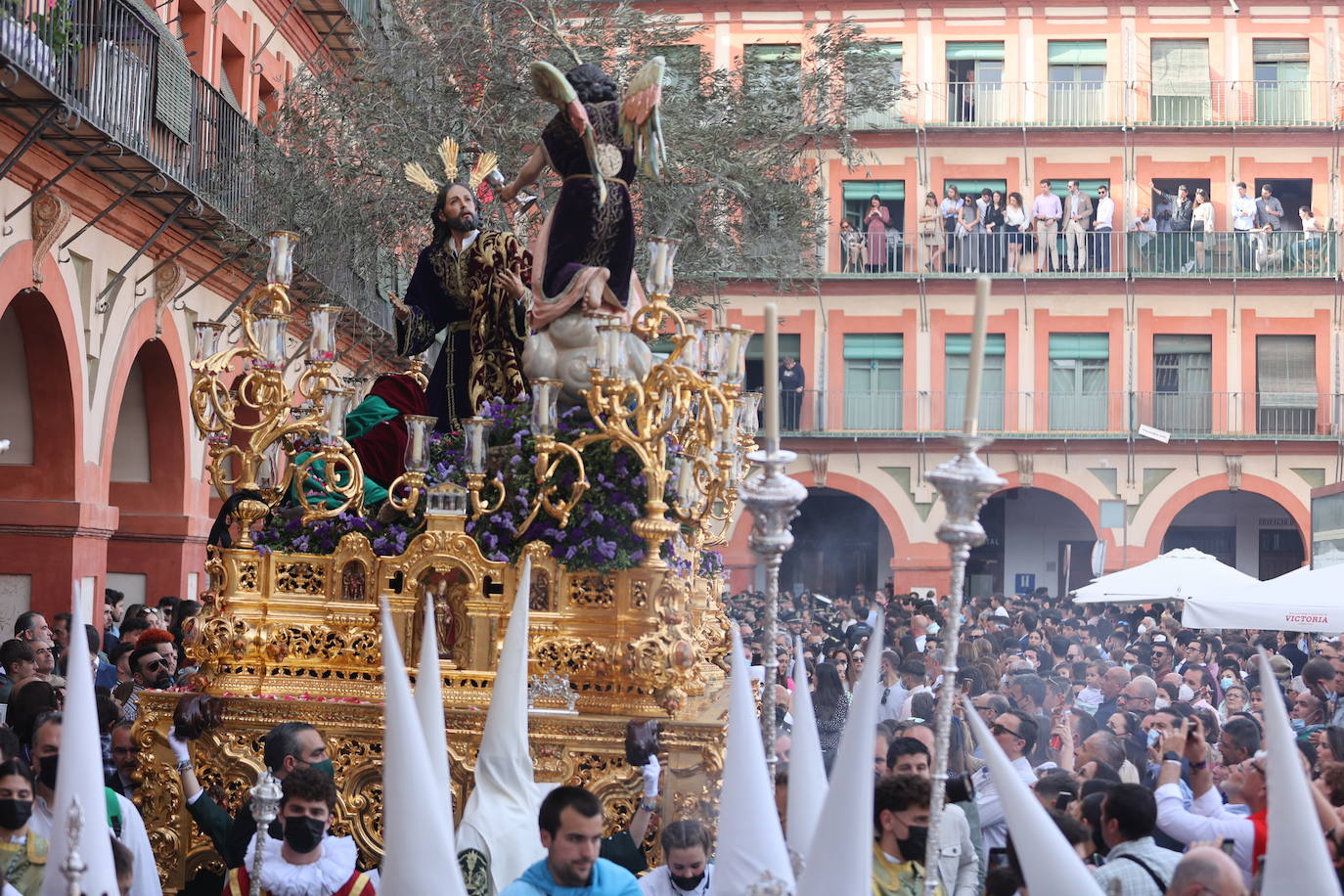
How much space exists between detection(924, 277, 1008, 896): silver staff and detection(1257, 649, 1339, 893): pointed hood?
718 millimetres

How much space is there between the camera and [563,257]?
8.00m

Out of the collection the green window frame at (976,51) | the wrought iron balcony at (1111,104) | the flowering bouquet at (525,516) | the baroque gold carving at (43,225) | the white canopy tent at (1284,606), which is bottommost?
the white canopy tent at (1284,606)

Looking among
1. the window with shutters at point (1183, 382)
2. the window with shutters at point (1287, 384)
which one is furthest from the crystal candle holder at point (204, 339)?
the window with shutters at point (1287, 384)

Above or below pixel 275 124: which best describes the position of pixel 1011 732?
below

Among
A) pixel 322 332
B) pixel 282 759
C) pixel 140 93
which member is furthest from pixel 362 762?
pixel 140 93

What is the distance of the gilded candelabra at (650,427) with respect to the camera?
7.19 meters

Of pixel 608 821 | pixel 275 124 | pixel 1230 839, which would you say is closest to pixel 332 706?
pixel 608 821

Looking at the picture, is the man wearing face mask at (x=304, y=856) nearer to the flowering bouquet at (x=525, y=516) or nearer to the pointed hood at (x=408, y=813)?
the pointed hood at (x=408, y=813)

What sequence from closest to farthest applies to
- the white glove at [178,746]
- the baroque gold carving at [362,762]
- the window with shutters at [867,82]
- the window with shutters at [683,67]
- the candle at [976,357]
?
the candle at [976,357], the baroque gold carving at [362,762], the white glove at [178,746], the window with shutters at [683,67], the window with shutters at [867,82]

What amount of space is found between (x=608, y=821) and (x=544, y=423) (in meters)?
1.57

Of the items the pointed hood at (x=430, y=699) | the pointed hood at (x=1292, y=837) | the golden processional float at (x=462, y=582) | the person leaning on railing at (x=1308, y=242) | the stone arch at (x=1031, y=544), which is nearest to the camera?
the pointed hood at (x=1292, y=837)

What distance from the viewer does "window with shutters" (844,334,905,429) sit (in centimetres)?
3341

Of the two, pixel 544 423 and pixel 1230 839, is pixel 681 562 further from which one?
pixel 1230 839

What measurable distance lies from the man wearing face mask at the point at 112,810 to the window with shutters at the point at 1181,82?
98.1 feet
